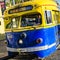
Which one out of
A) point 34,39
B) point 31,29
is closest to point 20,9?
point 31,29

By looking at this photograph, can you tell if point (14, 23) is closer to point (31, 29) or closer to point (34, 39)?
point (31, 29)

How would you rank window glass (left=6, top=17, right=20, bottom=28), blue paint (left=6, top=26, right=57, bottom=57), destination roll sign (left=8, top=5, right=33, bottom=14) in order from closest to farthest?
blue paint (left=6, top=26, right=57, bottom=57)
destination roll sign (left=8, top=5, right=33, bottom=14)
window glass (left=6, top=17, right=20, bottom=28)

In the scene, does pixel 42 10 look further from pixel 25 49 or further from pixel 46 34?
pixel 25 49

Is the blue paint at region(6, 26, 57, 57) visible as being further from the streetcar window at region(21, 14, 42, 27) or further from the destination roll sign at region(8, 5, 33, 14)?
the destination roll sign at region(8, 5, 33, 14)

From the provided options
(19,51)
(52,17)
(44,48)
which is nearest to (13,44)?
(19,51)

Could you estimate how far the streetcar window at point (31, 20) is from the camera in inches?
505

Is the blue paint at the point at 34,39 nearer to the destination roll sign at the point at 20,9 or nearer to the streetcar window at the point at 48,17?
the streetcar window at the point at 48,17

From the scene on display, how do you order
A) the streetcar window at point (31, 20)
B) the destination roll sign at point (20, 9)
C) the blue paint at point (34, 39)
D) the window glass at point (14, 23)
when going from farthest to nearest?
the window glass at point (14, 23), the destination roll sign at point (20, 9), the streetcar window at point (31, 20), the blue paint at point (34, 39)

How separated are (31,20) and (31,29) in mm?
520

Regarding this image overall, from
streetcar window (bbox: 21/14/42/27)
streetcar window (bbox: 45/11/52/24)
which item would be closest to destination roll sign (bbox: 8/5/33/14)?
streetcar window (bbox: 21/14/42/27)

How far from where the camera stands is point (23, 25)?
13.0m

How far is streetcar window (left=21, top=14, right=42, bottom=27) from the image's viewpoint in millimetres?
12828

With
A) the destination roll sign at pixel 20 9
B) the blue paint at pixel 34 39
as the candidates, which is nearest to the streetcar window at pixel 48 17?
the blue paint at pixel 34 39

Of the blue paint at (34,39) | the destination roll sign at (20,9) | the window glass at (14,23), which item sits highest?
the destination roll sign at (20,9)
